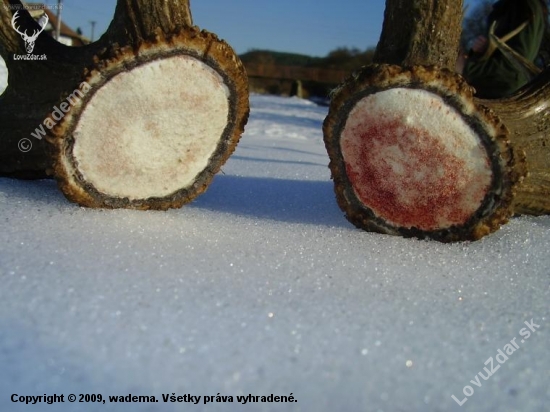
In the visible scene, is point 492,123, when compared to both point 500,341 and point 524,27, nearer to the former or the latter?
point 500,341

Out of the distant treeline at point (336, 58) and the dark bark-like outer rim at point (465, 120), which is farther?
the distant treeline at point (336, 58)

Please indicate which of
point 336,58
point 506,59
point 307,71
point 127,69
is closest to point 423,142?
point 127,69

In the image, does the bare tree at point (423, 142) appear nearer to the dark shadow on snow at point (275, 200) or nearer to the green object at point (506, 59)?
the dark shadow on snow at point (275, 200)

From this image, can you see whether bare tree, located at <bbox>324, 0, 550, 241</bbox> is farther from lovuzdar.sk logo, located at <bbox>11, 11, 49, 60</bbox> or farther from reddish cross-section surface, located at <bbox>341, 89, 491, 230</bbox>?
lovuzdar.sk logo, located at <bbox>11, 11, 49, 60</bbox>

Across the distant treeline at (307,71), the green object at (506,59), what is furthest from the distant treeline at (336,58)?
the green object at (506,59)

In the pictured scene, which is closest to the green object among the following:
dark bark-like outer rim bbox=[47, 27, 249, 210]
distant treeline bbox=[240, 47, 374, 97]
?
dark bark-like outer rim bbox=[47, 27, 249, 210]

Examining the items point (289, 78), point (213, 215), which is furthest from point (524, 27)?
point (289, 78)
